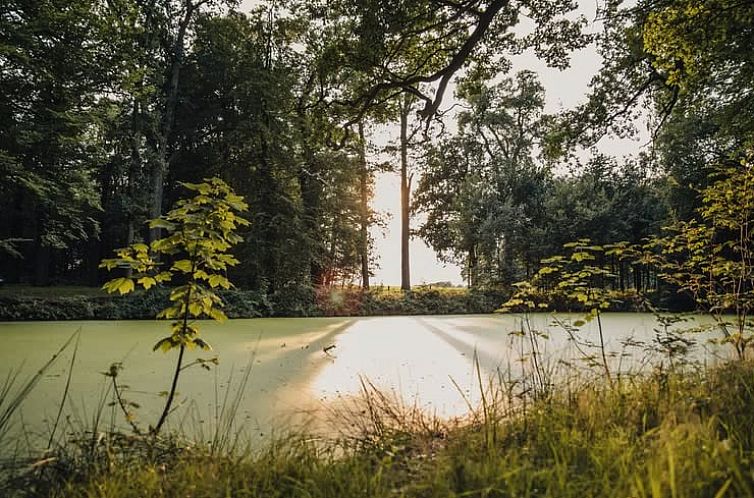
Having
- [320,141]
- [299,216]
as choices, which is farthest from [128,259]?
[299,216]

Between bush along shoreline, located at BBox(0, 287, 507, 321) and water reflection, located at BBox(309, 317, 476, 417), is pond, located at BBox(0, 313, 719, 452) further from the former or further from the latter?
bush along shoreline, located at BBox(0, 287, 507, 321)

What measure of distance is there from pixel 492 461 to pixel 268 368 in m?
2.18

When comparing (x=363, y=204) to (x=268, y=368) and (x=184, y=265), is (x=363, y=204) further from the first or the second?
(x=184, y=265)

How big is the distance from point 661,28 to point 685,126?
25.0 ft

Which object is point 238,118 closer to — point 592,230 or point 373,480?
point 592,230

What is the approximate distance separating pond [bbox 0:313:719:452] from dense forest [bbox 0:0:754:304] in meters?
2.05

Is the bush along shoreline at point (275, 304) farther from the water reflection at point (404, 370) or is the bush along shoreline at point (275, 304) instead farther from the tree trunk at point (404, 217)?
the water reflection at point (404, 370)

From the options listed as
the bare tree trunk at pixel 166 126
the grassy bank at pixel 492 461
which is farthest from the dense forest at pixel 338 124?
the grassy bank at pixel 492 461

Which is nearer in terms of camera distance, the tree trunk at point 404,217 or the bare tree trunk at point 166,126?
the bare tree trunk at point 166,126

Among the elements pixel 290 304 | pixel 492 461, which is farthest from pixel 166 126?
pixel 492 461

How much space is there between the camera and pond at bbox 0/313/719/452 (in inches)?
82.4

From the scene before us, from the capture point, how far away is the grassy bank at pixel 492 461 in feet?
3.40

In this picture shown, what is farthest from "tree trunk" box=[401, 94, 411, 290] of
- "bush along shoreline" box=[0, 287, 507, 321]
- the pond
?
the pond

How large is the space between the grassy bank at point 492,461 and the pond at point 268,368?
257 mm
